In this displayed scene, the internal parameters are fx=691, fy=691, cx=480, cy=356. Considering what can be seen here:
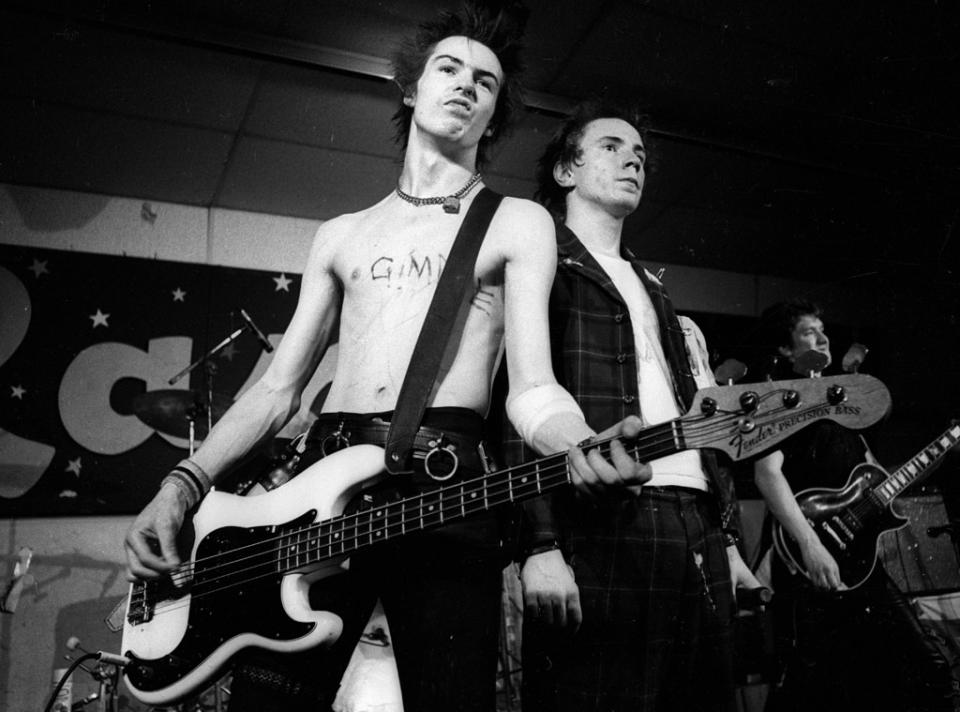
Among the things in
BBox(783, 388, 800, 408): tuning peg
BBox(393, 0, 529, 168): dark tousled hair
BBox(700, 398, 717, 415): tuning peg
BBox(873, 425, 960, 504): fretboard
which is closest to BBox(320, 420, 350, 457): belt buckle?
BBox(700, 398, 717, 415): tuning peg

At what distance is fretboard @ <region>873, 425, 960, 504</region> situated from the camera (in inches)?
115

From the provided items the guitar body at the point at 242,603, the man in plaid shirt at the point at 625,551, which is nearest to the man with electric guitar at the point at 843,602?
the man in plaid shirt at the point at 625,551

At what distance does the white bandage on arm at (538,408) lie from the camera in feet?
4.36

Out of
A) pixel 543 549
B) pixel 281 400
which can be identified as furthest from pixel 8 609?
pixel 543 549

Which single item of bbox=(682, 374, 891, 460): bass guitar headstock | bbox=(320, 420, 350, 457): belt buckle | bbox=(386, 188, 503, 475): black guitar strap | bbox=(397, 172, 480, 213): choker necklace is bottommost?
bbox=(682, 374, 891, 460): bass guitar headstock

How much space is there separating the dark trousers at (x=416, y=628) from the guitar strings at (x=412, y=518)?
0.20 ft

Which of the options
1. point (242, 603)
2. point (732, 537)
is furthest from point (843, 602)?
point (242, 603)

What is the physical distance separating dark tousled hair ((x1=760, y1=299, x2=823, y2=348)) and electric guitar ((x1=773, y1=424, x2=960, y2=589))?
2.76 feet

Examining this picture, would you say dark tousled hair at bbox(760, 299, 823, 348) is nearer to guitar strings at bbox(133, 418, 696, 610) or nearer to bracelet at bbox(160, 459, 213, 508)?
guitar strings at bbox(133, 418, 696, 610)

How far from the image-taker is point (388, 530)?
1266 mm

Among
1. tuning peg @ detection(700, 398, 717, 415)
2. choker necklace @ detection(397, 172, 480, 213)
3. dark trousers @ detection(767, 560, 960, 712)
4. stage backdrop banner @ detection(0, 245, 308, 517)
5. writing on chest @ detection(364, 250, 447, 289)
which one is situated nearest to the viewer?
tuning peg @ detection(700, 398, 717, 415)

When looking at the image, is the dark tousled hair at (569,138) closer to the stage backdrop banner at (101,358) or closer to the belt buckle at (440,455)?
the belt buckle at (440,455)

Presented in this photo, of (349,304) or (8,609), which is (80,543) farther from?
(349,304)

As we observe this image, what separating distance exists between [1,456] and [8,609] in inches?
31.5
